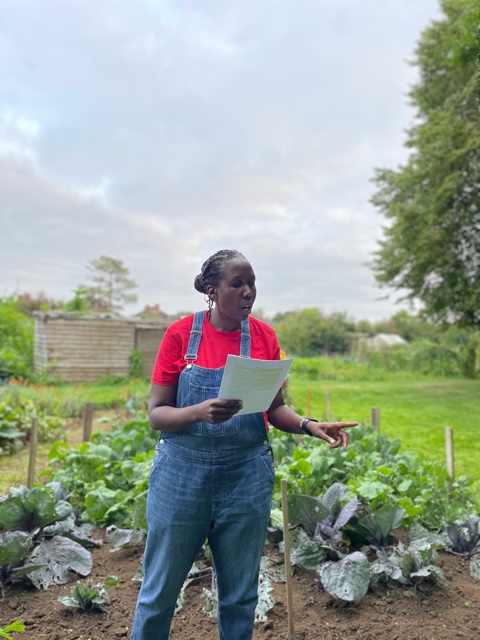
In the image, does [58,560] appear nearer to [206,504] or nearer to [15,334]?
[206,504]

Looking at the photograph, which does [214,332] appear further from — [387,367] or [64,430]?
[387,367]

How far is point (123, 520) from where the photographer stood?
3363mm

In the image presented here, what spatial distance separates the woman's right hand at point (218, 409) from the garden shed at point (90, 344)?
1344 cm

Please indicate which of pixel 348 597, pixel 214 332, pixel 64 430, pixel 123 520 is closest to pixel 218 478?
pixel 214 332

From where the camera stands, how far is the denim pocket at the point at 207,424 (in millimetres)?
1717

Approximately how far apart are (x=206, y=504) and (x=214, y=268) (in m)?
0.79

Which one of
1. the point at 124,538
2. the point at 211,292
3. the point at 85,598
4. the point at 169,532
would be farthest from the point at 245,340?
the point at 124,538

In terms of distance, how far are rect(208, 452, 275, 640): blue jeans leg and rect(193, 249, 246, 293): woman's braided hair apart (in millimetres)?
622

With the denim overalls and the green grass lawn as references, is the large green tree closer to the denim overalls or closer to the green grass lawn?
the green grass lawn

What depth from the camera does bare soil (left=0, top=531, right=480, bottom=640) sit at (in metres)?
2.32

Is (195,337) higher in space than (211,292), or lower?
lower

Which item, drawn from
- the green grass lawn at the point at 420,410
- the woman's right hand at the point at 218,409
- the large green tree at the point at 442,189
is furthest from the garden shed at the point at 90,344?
the woman's right hand at the point at 218,409

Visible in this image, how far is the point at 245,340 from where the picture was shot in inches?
70.4

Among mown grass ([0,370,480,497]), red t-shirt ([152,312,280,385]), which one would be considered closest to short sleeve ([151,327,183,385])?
red t-shirt ([152,312,280,385])
